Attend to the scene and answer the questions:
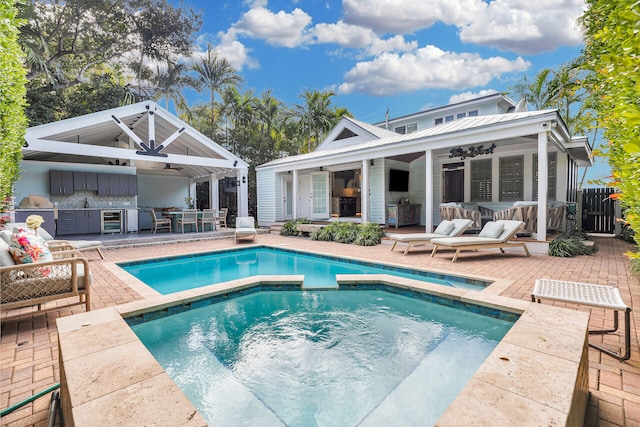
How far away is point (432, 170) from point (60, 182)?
11754mm

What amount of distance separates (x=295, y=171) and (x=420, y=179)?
4.83m

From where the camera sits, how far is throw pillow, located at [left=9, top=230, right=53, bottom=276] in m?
3.09

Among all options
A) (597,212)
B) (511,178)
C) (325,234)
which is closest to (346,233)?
(325,234)

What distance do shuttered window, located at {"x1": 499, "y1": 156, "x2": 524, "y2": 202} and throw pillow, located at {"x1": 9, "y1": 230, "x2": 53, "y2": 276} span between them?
422 inches

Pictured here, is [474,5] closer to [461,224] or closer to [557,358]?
[461,224]

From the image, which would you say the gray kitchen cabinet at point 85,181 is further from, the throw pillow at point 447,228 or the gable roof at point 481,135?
the throw pillow at point 447,228

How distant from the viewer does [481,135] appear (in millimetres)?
7375

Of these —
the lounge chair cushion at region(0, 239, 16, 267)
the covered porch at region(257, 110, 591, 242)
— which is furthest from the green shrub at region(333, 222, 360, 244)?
the lounge chair cushion at region(0, 239, 16, 267)

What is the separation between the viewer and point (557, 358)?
5.18 ft

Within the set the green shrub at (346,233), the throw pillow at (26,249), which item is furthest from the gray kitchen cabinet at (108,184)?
Result: the throw pillow at (26,249)

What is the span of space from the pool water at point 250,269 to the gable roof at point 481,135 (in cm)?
400

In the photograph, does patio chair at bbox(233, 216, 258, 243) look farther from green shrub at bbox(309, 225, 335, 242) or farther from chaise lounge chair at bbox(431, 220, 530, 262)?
chaise lounge chair at bbox(431, 220, 530, 262)

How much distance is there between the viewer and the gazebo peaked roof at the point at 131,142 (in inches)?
323

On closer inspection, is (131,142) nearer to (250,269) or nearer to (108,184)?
(108,184)
